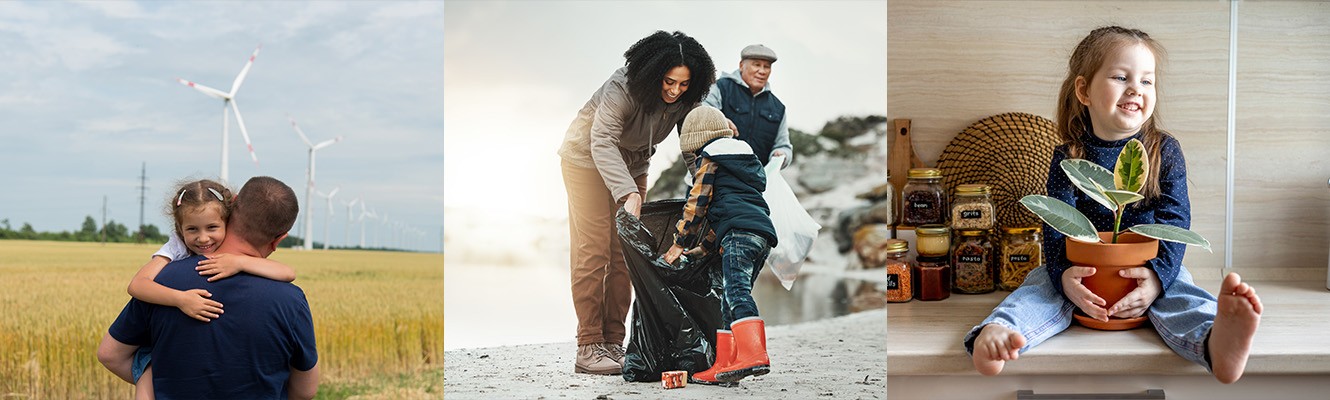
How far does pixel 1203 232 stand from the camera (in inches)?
87.4

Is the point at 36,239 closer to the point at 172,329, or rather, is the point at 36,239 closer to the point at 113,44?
the point at 113,44

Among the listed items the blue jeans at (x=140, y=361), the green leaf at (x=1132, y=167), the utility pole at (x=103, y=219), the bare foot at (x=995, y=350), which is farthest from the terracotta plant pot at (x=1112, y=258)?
the utility pole at (x=103, y=219)

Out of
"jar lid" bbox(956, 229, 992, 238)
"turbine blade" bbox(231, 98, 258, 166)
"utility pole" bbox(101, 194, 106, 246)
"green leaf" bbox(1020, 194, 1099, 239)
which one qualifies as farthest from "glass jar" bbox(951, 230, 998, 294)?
"utility pole" bbox(101, 194, 106, 246)

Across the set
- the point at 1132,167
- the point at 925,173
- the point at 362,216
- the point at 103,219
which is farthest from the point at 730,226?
the point at 103,219

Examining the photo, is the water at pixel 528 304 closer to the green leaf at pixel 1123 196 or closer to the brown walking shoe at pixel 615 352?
the brown walking shoe at pixel 615 352

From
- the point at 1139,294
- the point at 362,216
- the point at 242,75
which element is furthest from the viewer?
the point at 362,216

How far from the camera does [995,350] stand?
1.48 metres

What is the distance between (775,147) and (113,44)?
291 cm

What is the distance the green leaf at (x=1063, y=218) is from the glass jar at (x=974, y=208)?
0.41 m

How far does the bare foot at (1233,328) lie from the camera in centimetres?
137

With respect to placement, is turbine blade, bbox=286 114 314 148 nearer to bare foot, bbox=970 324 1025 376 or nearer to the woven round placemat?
the woven round placemat

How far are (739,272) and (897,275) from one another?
54cm

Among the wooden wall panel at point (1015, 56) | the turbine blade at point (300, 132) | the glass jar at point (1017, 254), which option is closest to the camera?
the glass jar at point (1017, 254)

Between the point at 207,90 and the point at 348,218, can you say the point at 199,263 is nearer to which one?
the point at 207,90
